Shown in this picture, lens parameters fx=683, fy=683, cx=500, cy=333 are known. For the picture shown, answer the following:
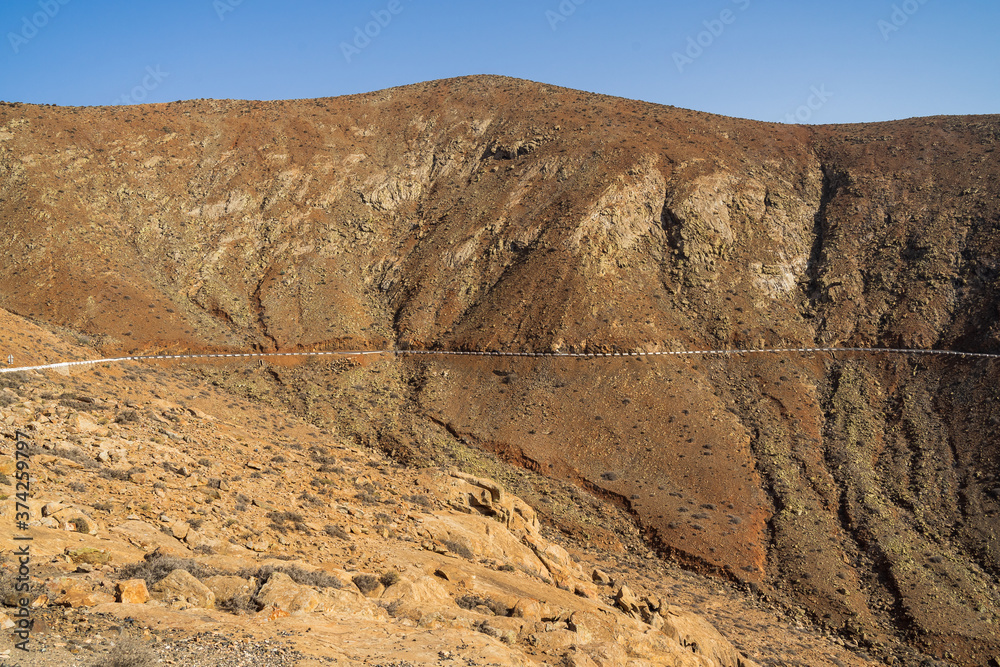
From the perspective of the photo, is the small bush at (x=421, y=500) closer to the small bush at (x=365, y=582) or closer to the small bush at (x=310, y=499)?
the small bush at (x=310, y=499)

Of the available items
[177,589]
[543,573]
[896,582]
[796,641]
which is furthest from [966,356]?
[177,589]

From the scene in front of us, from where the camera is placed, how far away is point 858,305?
123 feet

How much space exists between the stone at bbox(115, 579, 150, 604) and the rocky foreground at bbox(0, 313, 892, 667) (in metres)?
0.03

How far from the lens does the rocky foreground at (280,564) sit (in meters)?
8.98

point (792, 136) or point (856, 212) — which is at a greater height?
point (792, 136)

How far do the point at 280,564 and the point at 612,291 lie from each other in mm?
28694

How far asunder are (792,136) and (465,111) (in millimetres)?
24680

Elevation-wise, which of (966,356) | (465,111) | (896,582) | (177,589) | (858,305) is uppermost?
(465,111)

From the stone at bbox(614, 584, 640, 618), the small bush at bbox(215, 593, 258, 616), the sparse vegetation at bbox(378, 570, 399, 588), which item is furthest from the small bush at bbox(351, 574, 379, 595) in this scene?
the stone at bbox(614, 584, 640, 618)

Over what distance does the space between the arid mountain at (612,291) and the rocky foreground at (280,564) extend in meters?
6.05

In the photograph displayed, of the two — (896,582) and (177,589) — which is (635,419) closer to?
(896,582)

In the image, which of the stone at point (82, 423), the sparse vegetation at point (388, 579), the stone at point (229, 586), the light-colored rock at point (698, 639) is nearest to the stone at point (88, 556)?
the stone at point (229, 586)

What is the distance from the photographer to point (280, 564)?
459 inches

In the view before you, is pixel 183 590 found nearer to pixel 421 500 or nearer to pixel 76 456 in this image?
pixel 76 456
